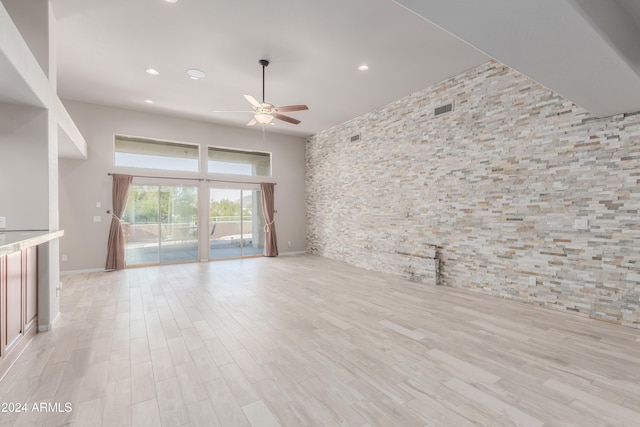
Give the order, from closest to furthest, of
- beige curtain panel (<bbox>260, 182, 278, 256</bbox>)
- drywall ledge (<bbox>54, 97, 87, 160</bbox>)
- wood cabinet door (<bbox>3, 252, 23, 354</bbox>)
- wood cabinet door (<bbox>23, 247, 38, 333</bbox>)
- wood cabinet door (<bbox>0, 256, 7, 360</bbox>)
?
wood cabinet door (<bbox>0, 256, 7, 360</bbox>) → wood cabinet door (<bbox>3, 252, 23, 354</bbox>) → wood cabinet door (<bbox>23, 247, 38, 333</bbox>) → drywall ledge (<bbox>54, 97, 87, 160</bbox>) → beige curtain panel (<bbox>260, 182, 278, 256</bbox>)

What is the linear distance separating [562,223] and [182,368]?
4.67 meters

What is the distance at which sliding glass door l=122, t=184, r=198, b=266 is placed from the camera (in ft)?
22.3

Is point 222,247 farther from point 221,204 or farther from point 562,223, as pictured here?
point 562,223

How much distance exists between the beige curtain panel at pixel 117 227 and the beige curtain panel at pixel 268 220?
3.35 metres

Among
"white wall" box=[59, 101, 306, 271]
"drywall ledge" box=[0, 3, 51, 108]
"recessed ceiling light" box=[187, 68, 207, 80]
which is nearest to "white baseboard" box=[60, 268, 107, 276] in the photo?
"white wall" box=[59, 101, 306, 271]

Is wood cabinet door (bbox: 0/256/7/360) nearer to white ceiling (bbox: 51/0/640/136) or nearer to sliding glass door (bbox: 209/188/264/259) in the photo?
white ceiling (bbox: 51/0/640/136)

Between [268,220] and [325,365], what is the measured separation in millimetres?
6300

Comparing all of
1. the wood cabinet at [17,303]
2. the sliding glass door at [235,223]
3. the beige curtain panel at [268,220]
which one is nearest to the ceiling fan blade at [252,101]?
the wood cabinet at [17,303]

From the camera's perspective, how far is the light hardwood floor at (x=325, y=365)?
1843 millimetres

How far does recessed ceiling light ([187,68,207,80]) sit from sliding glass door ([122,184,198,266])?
3.26 metres

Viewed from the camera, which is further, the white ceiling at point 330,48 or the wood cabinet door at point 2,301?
the wood cabinet door at point 2,301

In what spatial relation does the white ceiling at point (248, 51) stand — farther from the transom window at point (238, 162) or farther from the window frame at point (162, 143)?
the transom window at point (238, 162)

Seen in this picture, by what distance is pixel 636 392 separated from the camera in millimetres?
2061

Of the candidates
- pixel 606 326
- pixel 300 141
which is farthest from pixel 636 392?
pixel 300 141
